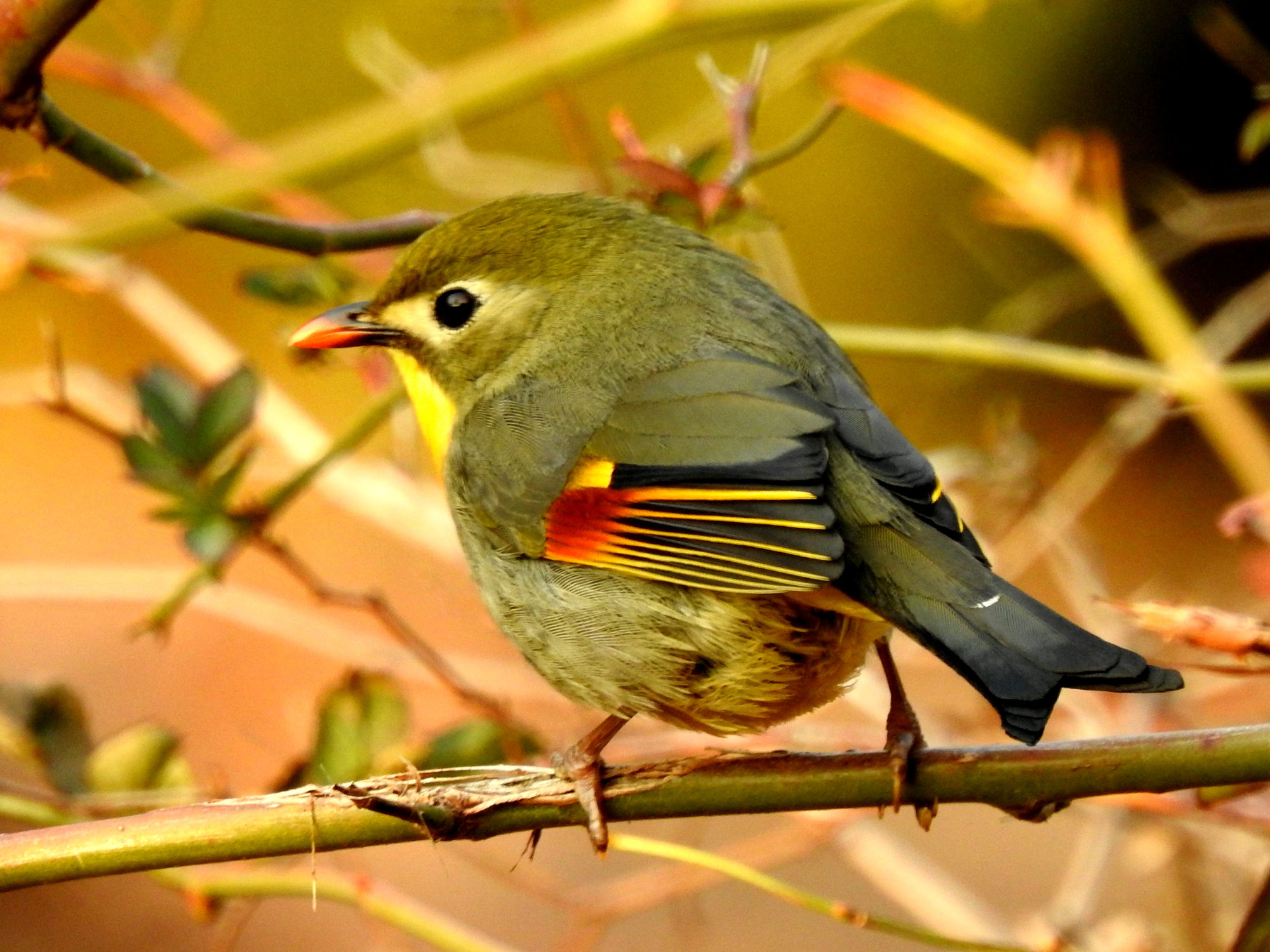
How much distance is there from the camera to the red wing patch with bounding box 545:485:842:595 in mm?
2199

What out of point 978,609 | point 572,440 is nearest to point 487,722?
point 572,440

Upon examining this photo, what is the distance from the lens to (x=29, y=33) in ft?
6.74

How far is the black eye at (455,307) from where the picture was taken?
2.92 metres

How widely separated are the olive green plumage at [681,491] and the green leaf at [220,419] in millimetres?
331

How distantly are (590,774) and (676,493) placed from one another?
1.59 feet

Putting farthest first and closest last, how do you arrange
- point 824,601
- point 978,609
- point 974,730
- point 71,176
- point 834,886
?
point 71,176, point 834,886, point 974,730, point 824,601, point 978,609

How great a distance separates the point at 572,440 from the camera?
2.59 metres

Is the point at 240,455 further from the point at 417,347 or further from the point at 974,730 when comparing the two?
the point at 974,730

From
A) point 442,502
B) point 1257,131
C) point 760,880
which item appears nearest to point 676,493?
point 760,880

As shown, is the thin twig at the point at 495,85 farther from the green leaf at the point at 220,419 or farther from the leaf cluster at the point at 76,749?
the leaf cluster at the point at 76,749

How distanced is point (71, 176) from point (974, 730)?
5582mm

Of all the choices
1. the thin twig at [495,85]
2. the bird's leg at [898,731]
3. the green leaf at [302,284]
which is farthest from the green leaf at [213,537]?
the bird's leg at [898,731]

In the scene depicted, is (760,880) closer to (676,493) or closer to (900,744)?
(900,744)

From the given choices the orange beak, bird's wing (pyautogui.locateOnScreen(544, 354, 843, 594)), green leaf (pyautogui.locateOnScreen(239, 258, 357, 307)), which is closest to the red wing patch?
bird's wing (pyautogui.locateOnScreen(544, 354, 843, 594))
